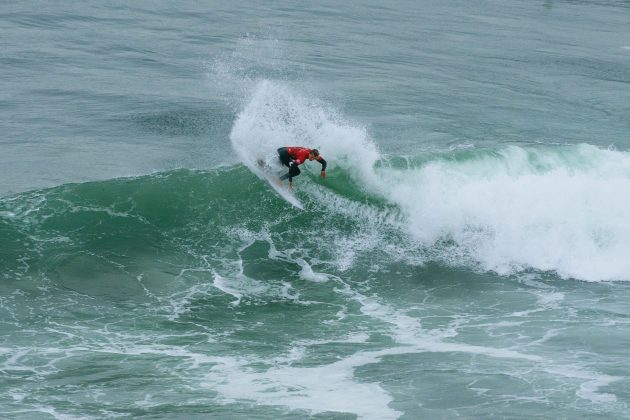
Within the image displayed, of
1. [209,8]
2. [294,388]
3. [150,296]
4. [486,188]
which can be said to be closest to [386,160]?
[486,188]

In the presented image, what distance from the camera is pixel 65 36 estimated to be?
37531 mm

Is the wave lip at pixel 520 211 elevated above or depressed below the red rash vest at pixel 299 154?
below

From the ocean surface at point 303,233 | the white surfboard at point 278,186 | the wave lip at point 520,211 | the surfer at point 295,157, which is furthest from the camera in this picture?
the white surfboard at point 278,186

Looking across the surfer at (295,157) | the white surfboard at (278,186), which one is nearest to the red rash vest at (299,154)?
the surfer at (295,157)

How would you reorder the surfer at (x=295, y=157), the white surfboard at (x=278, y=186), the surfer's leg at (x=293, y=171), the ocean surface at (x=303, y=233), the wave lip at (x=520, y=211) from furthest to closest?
1. the white surfboard at (x=278, y=186)
2. the wave lip at (x=520, y=211)
3. the surfer's leg at (x=293, y=171)
4. the surfer at (x=295, y=157)
5. the ocean surface at (x=303, y=233)

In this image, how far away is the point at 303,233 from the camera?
22328 mm

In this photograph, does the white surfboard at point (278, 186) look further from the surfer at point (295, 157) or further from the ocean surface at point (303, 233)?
the surfer at point (295, 157)

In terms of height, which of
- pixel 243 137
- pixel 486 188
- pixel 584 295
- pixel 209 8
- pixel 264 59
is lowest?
pixel 584 295

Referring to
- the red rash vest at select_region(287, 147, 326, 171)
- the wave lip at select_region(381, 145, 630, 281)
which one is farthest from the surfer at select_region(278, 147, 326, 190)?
the wave lip at select_region(381, 145, 630, 281)

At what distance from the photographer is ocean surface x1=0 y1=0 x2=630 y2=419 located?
15023mm

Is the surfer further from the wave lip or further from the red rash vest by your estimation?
the wave lip

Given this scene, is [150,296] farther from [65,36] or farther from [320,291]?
[65,36]

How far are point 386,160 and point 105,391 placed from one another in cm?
1317

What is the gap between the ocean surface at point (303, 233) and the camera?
15023 millimetres
